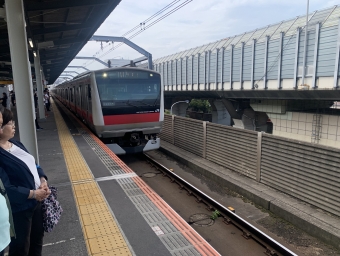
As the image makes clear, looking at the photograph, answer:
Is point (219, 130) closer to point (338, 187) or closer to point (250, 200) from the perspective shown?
point (250, 200)

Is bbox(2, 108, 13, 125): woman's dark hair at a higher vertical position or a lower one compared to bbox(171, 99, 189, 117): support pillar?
higher

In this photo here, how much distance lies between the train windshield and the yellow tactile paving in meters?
2.85

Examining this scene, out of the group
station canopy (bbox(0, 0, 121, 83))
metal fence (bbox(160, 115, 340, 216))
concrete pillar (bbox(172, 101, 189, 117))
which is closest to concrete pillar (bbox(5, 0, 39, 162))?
station canopy (bbox(0, 0, 121, 83))

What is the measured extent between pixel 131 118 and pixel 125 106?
433 millimetres

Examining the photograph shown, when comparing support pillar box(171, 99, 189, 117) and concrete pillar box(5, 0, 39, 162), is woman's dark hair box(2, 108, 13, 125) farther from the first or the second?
support pillar box(171, 99, 189, 117)

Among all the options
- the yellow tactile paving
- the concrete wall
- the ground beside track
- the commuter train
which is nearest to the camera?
the yellow tactile paving

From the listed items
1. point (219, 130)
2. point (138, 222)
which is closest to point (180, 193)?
point (219, 130)

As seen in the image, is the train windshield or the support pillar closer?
the train windshield

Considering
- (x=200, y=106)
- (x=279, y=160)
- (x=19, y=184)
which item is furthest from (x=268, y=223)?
(x=200, y=106)

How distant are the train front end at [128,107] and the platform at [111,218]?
2.45 metres

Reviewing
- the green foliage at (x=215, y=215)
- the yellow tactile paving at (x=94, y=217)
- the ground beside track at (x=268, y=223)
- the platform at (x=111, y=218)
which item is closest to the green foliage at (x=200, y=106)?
the ground beside track at (x=268, y=223)

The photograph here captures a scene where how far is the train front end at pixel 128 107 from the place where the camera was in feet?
26.9

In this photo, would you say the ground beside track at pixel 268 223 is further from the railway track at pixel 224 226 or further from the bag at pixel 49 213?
the bag at pixel 49 213

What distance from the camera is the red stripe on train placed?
27.1ft
